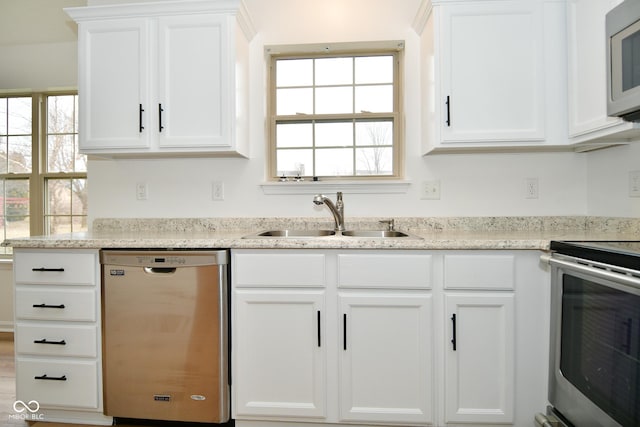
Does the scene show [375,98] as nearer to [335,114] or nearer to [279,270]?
[335,114]

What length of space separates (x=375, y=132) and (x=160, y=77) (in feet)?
4.41

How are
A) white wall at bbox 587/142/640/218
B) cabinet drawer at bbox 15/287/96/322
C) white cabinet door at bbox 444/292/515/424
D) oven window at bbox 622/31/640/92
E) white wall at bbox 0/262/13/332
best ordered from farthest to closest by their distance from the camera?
1. white wall at bbox 0/262/13/332
2. white wall at bbox 587/142/640/218
3. cabinet drawer at bbox 15/287/96/322
4. white cabinet door at bbox 444/292/515/424
5. oven window at bbox 622/31/640/92

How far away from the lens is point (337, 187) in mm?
2334

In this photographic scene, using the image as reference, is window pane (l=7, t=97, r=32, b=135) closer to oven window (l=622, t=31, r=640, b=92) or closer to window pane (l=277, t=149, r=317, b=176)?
window pane (l=277, t=149, r=317, b=176)

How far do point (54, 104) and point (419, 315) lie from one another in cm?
351

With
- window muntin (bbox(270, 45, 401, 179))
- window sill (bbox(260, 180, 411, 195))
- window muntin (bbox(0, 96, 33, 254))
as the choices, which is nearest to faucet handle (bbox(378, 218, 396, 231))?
window sill (bbox(260, 180, 411, 195))

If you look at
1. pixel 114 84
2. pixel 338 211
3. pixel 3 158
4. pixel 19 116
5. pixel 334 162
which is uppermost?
pixel 19 116

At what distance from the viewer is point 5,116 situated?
325 cm

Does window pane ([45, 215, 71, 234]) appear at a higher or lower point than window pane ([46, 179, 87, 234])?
lower

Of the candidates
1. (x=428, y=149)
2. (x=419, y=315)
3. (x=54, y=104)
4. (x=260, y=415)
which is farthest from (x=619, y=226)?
(x=54, y=104)

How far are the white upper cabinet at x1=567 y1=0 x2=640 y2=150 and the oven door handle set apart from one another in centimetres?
65

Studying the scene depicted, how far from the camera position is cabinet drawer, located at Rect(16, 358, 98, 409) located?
5.84ft

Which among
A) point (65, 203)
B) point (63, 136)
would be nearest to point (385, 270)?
point (65, 203)

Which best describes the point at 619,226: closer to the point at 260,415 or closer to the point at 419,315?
the point at 419,315
